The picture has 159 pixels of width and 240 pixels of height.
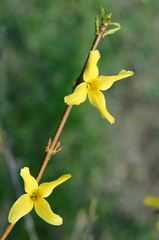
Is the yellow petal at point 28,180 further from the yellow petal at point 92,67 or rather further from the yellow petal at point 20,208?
the yellow petal at point 92,67

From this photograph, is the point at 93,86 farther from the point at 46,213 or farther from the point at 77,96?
the point at 46,213

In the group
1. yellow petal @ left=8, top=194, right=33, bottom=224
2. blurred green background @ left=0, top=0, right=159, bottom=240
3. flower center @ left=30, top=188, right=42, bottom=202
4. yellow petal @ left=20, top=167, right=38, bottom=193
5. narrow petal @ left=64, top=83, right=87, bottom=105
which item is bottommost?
yellow petal @ left=8, top=194, right=33, bottom=224

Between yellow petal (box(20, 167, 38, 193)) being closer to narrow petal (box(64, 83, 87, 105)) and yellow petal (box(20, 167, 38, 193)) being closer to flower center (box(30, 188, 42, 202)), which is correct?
flower center (box(30, 188, 42, 202))

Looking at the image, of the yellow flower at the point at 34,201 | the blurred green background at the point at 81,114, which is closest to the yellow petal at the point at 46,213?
the yellow flower at the point at 34,201

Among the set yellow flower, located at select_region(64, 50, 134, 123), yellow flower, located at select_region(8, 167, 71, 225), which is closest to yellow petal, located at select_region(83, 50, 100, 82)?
yellow flower, located at select_region(64, 50, 134, 123)

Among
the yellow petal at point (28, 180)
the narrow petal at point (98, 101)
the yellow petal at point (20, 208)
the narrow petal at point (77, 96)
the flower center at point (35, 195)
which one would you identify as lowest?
the yellow petal at point (20, 208)

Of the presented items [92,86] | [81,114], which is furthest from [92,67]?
[81,114]
